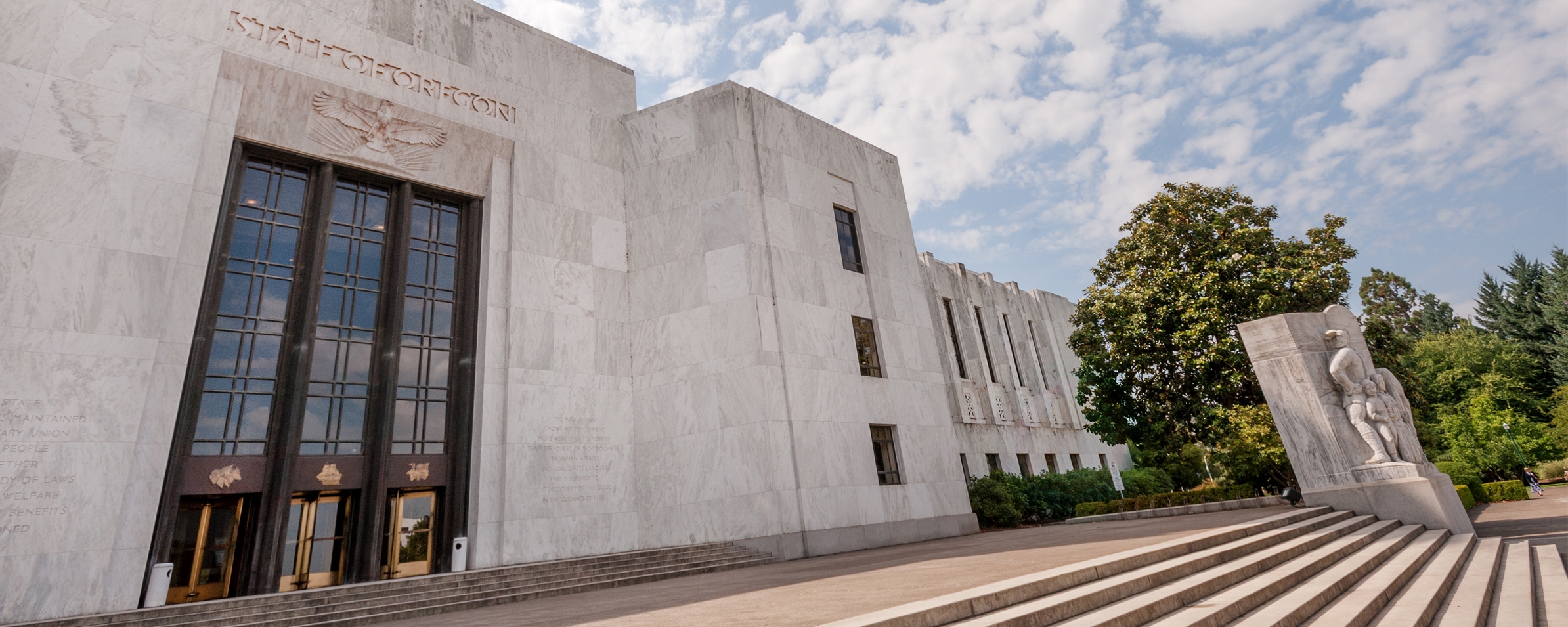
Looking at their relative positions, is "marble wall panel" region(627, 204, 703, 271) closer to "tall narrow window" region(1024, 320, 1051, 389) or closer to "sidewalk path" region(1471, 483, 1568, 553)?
"sidewalk path" region(1471, 483, 1568, 553)

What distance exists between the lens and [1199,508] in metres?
19.7

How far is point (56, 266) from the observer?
12.1 metres

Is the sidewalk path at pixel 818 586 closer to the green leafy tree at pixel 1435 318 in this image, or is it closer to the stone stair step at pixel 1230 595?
the stone stair step at pixel 1230 595

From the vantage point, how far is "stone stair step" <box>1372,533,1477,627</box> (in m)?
6.28

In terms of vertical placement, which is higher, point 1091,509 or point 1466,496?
point 1091,509

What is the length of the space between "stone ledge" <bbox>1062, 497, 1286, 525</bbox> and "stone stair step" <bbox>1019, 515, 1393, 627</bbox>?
6469mm

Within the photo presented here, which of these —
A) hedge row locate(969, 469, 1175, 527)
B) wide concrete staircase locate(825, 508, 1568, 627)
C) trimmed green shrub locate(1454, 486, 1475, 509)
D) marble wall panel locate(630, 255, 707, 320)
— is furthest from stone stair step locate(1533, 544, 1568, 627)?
trimmed green shrub locate(1454, 486, 1475, 509)

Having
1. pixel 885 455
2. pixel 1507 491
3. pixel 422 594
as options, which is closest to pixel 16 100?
pixel 422 594

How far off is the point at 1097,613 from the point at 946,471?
14.9 meters

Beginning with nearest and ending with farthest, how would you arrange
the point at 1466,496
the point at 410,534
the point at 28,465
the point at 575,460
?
the point at 28,465 < the point at 410,534 < the point at 575,460 < the point at 1466,496

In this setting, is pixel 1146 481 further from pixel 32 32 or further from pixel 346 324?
pixel 32 32

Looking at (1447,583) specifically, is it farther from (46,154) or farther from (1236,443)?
(46,154)

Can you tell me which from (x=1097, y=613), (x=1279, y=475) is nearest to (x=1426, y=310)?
(x=1279, y=475)

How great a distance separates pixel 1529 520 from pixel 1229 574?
17.8m
